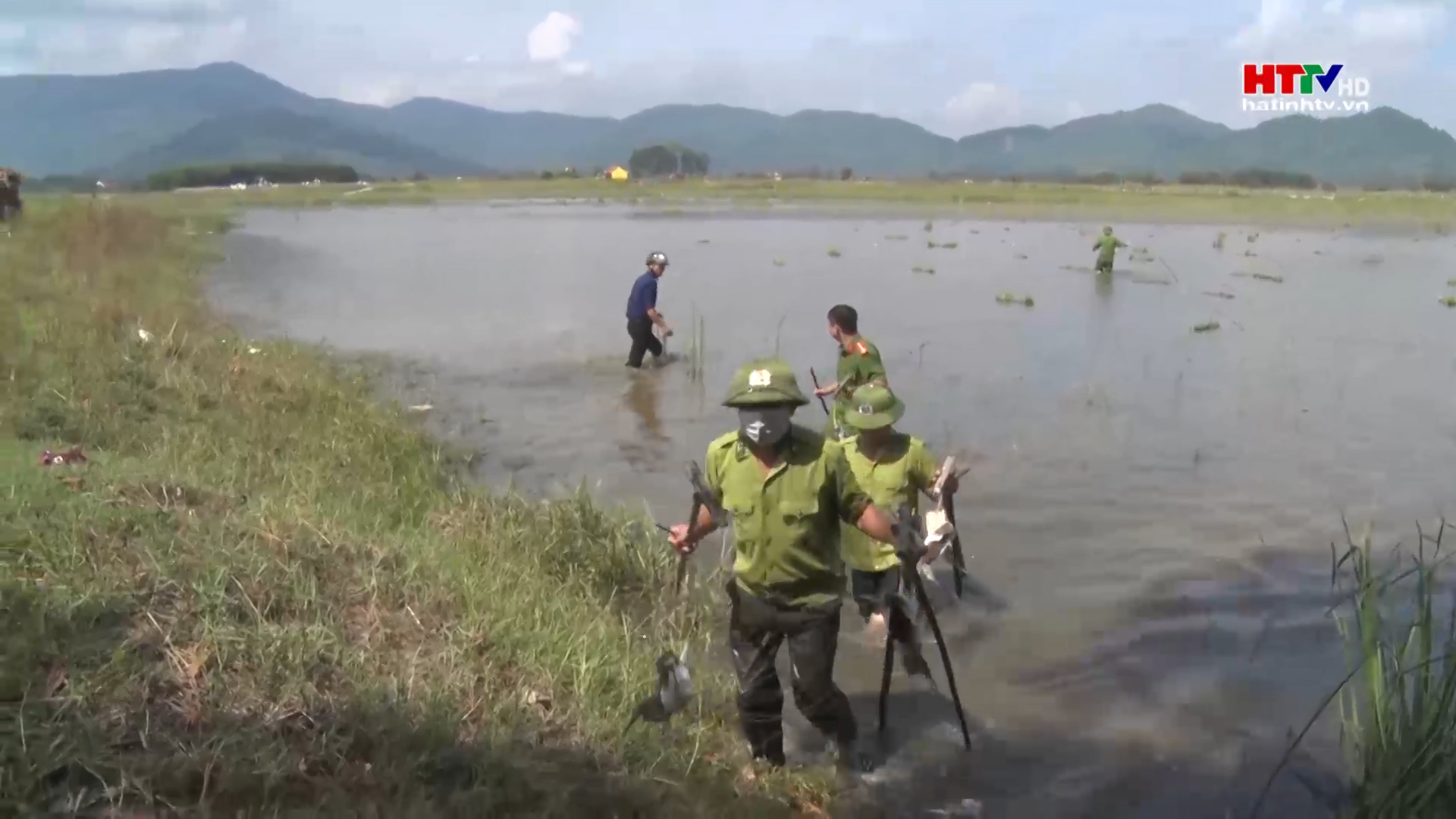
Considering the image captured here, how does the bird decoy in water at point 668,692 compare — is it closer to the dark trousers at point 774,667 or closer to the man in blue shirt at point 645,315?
the dark trousers at point 774,667

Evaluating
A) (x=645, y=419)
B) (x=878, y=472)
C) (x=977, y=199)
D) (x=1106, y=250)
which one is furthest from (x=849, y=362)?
(x=977, y=199)

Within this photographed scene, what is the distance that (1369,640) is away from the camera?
4.28 metres

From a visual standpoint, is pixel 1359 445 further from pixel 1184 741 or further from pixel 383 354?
pixel 383 354

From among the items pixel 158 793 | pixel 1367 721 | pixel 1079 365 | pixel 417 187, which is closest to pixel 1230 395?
pixel 1079 365

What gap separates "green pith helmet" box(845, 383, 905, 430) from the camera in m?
6.05

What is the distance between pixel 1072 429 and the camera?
12.8 m

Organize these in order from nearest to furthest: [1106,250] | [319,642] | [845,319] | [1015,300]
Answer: [319,642]
[845,319]
[1015,300]
[1106,250]

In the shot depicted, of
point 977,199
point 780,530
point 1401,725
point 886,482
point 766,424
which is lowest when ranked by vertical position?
point 1401,725

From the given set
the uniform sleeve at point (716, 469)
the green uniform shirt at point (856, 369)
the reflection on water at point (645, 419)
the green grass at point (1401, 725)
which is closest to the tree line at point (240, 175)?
the reflection on water at point (645, 419)

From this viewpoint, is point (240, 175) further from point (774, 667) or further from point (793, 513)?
point (793, 513)

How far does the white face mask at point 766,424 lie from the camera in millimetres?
4562

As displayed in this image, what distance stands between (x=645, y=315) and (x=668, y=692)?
1154cm

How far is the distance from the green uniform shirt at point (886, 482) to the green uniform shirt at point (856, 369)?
1.78 meters

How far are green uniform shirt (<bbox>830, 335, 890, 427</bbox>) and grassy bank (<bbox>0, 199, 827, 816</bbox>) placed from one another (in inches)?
70.8
